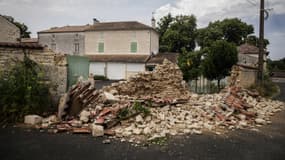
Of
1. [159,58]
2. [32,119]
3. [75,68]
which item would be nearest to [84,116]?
[32,119]

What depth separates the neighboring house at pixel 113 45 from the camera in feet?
78.7

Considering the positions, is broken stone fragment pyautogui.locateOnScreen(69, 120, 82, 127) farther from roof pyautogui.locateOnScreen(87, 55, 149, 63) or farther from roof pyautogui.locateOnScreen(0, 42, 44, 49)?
roof pyautogui.locateOnScreen(87, 55, 149, 63)

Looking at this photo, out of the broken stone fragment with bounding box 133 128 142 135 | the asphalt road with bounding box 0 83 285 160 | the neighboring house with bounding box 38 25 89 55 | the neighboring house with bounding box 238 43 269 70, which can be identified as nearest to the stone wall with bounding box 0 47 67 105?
the asphalt road with bounding box 0 83 285 160

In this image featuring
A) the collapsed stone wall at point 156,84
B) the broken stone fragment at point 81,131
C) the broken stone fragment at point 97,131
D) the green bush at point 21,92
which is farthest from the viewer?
the collapsed stone wall at point 156,84

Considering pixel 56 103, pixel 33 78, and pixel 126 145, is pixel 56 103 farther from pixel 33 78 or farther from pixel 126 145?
pixel 126 145

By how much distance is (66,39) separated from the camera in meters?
28.1

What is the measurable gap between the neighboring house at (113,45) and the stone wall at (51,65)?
15842mm

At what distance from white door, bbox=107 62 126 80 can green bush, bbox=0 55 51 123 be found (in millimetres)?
16942

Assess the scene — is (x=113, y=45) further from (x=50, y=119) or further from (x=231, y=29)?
(x=231, y=29)

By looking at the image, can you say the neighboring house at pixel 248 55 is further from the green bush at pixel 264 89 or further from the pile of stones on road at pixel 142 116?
the pile of stones on road at pixel 142 116

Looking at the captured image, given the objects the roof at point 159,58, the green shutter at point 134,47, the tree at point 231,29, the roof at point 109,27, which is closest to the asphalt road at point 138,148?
the roof at point 159,58

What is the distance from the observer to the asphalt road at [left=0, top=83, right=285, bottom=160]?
13.9ft

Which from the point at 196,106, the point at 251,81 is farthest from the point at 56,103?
the point at 251,81

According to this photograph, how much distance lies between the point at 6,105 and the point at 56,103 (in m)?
1.53
